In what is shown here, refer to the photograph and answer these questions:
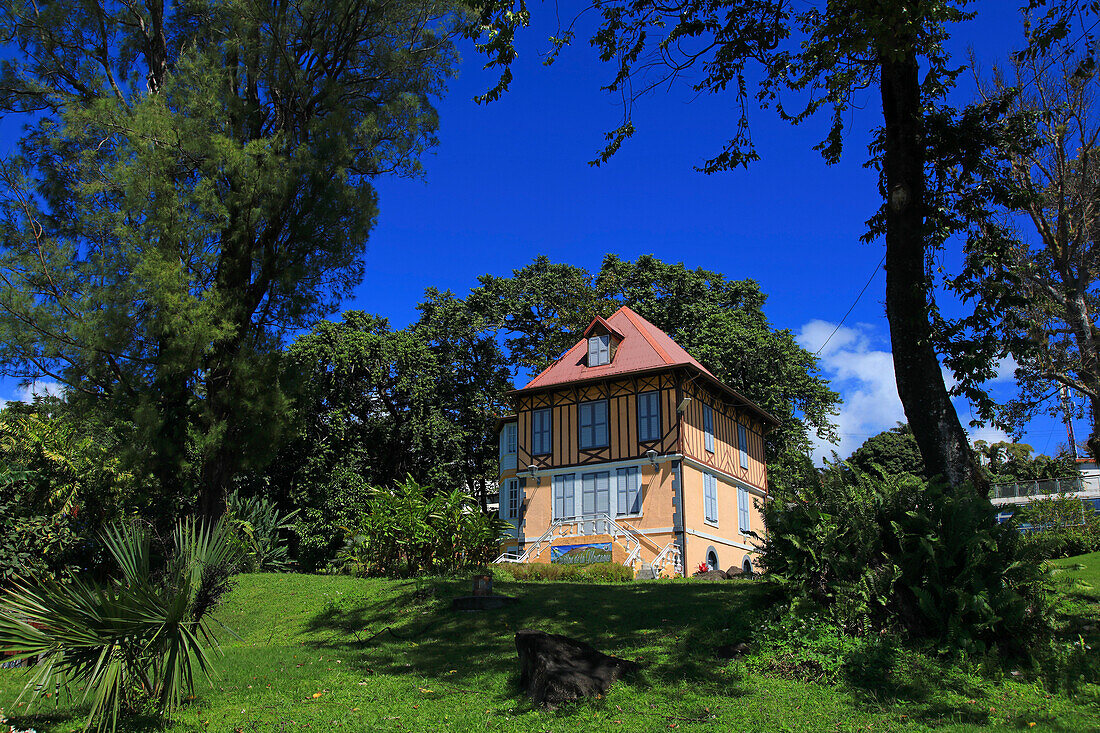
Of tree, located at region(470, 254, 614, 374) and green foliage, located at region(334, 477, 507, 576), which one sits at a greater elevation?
tree, located at region(470, 254, 614, 374)

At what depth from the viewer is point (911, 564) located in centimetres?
729

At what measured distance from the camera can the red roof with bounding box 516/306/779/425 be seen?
977 inches

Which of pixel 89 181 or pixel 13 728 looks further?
pixel 89 181

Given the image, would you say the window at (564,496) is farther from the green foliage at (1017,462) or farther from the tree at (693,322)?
the green foliage at (1017,462)

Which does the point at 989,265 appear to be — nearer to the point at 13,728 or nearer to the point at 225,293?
the point at 13,728

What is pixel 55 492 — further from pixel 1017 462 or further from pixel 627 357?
pixel 1017 462

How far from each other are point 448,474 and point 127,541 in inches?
1001

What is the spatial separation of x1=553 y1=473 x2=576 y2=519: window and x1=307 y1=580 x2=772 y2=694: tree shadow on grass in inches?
478

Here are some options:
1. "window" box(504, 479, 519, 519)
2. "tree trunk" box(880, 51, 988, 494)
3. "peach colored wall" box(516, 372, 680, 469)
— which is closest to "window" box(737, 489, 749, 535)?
"peach colored wall" box(516, 372, 680, 469)

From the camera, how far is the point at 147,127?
1377 centimetres

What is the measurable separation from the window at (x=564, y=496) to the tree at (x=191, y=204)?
12605mm

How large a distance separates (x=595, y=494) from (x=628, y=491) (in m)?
1.23

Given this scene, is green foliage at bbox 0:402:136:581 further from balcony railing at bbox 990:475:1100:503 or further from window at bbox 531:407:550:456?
balcony railing at bbox 990:475:1100:503

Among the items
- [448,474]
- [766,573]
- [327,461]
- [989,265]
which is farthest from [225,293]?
[448,474]
